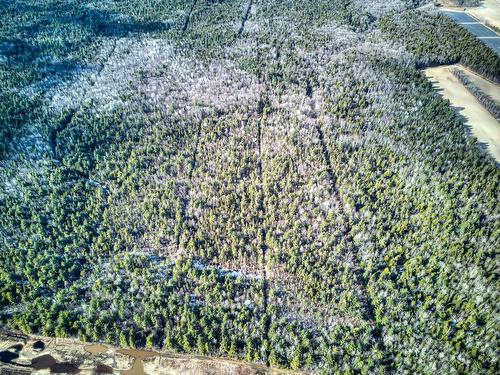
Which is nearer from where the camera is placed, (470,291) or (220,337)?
(220,337)

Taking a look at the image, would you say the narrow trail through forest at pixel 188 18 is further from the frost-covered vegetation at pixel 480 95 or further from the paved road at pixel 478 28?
the paved road at pixel 478 28

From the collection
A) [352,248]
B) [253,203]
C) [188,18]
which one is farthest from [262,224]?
[188,18]

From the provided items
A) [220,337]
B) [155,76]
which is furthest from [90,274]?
[155,76]

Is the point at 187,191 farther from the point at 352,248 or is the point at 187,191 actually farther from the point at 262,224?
the point at 352,248

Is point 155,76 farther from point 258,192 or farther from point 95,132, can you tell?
point 258,192

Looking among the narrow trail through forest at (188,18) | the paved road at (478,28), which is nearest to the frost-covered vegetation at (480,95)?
the paved road at (478,28)

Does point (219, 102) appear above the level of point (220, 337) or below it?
above
